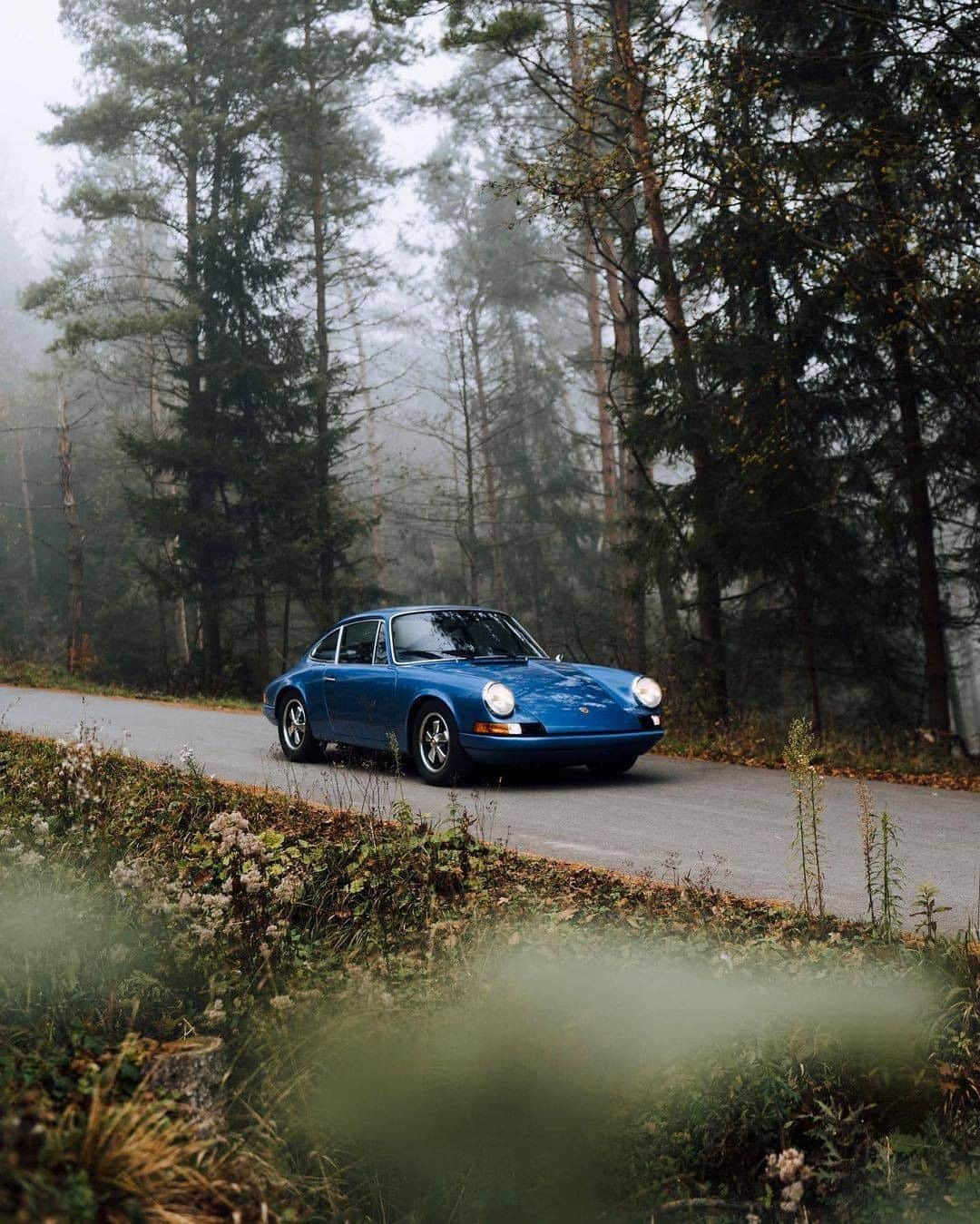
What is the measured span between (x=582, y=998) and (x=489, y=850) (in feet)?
6.94

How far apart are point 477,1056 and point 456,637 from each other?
6.92m

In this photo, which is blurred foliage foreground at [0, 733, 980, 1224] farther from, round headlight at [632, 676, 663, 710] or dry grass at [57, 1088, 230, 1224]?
round headlight at [632, 676, 663, 710]

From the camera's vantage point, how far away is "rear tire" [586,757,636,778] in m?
11.2

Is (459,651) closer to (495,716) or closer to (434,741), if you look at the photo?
(434,741)

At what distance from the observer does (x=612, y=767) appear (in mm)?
11562

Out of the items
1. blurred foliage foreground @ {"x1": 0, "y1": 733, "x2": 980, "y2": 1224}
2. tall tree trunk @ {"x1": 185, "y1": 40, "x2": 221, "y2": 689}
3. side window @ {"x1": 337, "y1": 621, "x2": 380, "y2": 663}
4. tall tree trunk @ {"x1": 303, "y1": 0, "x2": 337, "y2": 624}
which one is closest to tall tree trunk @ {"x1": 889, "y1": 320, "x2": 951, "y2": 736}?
side window @ {"x1": 337, "y1": 621, "x2": 380, "y2": 663}

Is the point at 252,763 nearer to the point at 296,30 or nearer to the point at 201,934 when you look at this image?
the point at 201,934

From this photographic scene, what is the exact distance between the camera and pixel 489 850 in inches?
276

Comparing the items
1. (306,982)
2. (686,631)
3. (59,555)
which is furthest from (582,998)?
(59,555)

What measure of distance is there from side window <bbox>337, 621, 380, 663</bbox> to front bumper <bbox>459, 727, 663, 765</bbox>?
1.87 metres

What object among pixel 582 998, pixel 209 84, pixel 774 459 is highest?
pixel 209 84

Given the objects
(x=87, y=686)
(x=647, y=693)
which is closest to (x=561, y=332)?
(x=87, y=686)

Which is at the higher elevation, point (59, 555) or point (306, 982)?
point (59, 555)

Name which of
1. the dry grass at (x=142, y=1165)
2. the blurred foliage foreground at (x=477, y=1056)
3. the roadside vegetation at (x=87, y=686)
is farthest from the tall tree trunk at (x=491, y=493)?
the dry grass at (x=142, y=1165)
